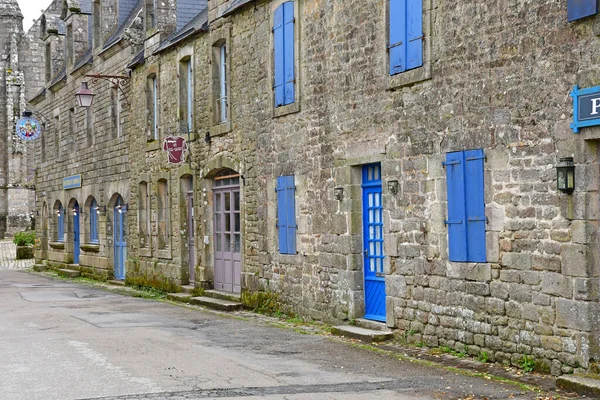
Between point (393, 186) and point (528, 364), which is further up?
point (393, 186)

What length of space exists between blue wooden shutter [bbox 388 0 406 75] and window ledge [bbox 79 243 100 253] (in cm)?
1532

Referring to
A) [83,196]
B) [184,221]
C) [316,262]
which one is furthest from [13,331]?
[83,196]

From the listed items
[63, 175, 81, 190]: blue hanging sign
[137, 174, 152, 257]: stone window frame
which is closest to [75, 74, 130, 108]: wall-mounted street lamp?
[137, 174, 152, 257]: stone window frame

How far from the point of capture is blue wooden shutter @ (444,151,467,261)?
9.73 m

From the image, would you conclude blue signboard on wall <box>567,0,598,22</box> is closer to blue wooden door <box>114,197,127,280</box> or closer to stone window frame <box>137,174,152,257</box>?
stone window frame <box>137,174,152,257</box>

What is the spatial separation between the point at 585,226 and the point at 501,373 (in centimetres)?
171

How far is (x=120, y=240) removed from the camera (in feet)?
75.9

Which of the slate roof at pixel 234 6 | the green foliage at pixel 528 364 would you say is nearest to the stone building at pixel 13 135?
the slate roof at pixel 234 6

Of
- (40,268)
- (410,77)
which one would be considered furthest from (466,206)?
(40,268)

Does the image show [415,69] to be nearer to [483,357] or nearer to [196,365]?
[483,357]

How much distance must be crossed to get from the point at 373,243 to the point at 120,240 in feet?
41.1

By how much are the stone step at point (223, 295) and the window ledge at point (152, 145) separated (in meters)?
4.39

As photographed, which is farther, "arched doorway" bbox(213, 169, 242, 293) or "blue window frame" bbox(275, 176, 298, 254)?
"arched doorway" bbox(213, 169, 242, 293)

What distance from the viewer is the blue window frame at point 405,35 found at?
34.4 feet
